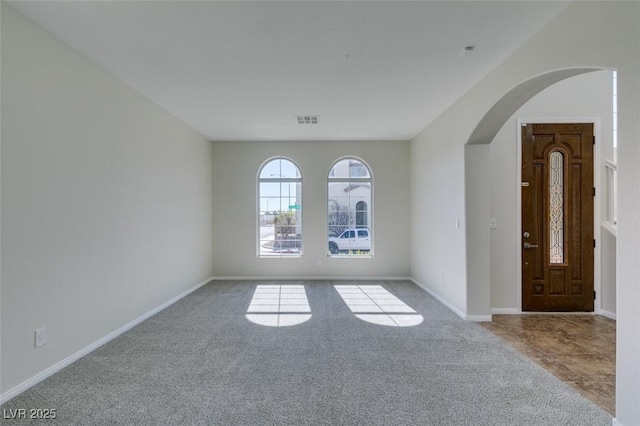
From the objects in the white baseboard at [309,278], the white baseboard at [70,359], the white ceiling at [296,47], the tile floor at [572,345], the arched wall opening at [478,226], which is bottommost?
the tile floor at [572,345]

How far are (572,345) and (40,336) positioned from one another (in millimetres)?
4651

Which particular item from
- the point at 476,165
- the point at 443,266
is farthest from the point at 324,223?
the point at 476,165

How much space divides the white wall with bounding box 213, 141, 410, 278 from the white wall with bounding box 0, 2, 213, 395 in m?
1.80

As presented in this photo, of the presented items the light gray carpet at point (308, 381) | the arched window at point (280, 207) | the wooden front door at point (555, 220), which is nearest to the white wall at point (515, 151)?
the wooden front door at point (555, 220)

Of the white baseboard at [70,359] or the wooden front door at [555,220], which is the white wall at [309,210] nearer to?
the white baseboard at [70,359]

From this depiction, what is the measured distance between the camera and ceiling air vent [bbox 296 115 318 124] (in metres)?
4.40

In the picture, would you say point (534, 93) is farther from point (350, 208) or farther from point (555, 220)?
point (350, 208)

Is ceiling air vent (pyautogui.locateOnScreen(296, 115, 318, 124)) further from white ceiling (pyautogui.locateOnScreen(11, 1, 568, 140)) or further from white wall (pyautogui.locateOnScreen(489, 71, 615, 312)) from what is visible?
white wall (pyautogui.locateOnScreen(489, 71, 615, 312))

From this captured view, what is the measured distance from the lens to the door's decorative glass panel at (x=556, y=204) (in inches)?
154

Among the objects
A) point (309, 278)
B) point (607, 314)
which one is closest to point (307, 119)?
point (309, 278)

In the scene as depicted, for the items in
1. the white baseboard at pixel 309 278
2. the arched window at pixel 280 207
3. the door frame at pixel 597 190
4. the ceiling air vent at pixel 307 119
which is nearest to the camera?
the door frame at pixel 597 190

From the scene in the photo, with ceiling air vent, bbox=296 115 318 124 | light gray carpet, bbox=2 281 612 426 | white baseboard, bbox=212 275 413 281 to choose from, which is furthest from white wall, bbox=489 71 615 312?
ceiling air vent, bbox=296 115 318 124

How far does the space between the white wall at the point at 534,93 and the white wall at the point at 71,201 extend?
12.5 ft

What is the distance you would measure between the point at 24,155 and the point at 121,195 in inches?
42.5
